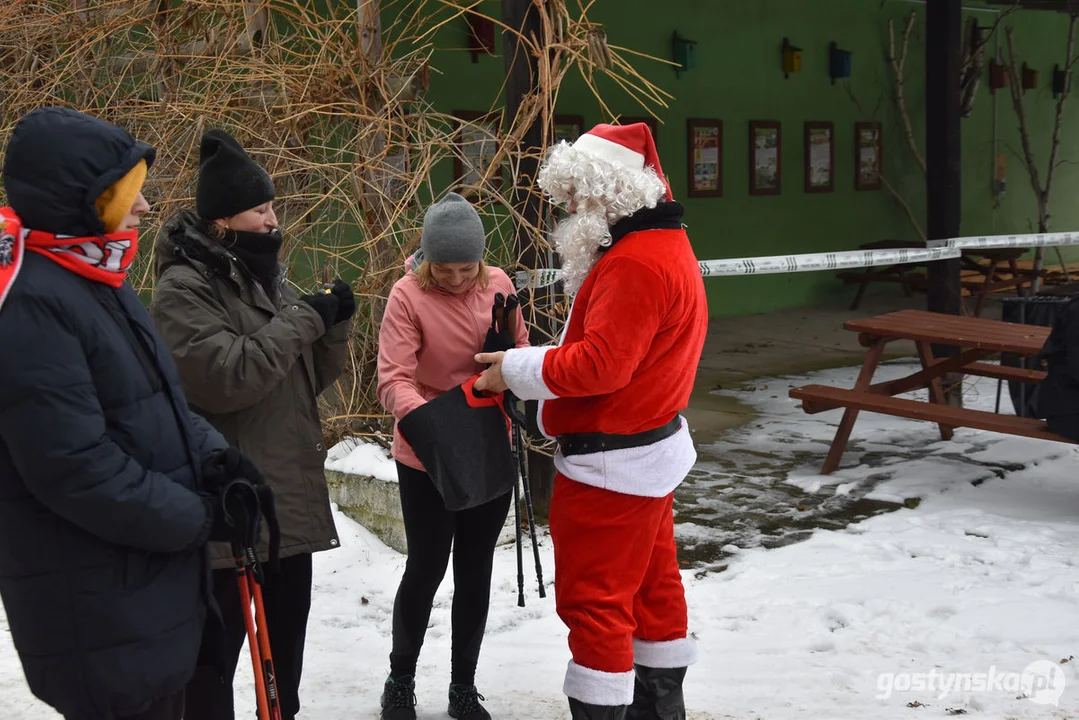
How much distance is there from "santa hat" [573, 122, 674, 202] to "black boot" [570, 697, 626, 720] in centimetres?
127

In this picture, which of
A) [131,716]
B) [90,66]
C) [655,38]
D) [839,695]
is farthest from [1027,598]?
[655,38]

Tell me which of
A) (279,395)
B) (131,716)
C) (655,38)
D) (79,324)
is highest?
(655,38)

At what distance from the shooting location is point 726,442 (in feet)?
22.1

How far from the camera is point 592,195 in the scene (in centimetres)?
285

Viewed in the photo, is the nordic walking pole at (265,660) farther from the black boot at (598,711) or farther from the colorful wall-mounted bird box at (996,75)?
the colorful wall-mounted bird box at (996,75)

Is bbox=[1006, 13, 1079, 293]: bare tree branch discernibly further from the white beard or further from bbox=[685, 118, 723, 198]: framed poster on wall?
the white beard

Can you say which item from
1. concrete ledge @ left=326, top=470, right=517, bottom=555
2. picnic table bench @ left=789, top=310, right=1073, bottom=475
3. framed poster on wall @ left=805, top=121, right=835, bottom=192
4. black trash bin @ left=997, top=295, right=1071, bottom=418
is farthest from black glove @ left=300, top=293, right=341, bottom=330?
framed poster on wall @ left=805, top=121, right=835, bottom=192

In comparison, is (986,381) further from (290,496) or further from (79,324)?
(79,324)

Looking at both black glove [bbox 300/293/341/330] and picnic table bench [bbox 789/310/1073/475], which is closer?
black glove [bbox 300/293/341/330]

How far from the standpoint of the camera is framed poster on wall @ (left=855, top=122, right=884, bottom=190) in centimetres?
1283

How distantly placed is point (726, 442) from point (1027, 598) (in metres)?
2.71

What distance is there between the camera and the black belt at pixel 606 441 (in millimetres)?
2838

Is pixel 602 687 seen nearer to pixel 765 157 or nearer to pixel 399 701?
Answer: pixel 399 701

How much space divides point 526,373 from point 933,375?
4.15 metres
